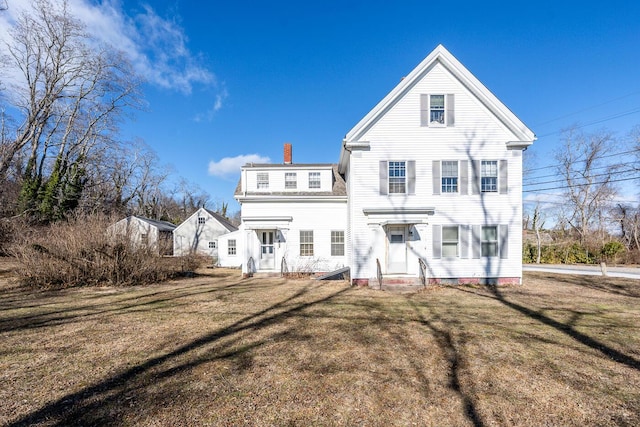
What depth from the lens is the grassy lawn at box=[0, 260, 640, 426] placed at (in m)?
3.56

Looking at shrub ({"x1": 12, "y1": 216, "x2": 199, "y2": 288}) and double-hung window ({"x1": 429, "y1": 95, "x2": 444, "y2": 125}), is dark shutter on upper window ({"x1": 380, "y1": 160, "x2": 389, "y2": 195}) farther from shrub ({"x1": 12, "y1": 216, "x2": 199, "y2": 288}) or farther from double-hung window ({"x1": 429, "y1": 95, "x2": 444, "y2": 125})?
shrub ({"x1": 12, "y1": 216, "x2": 199, "y2": 288})

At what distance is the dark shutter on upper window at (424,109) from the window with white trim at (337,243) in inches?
268

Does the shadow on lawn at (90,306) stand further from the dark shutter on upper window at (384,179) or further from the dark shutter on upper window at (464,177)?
the dark shutter on upper window at (464,177)

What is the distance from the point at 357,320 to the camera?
7.45 m

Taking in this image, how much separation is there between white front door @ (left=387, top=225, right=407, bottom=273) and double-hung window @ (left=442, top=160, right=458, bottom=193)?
2.52 metres

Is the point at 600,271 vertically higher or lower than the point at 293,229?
lower

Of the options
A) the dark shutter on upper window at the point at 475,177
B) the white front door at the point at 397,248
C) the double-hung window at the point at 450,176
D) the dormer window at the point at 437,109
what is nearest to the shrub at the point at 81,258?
the white front door at the point at 397,248

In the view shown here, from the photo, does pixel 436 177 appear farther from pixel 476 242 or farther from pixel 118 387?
pixel 118 387

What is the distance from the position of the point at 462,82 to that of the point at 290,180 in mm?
9564

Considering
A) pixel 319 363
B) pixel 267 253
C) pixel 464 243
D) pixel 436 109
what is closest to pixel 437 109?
pixel 436 109

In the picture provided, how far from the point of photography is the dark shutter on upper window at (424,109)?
1281 cm

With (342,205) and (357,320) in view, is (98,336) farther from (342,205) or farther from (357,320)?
(342,205)

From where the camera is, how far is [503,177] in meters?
12.7

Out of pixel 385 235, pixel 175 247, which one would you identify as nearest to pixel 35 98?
pixel 175 247
